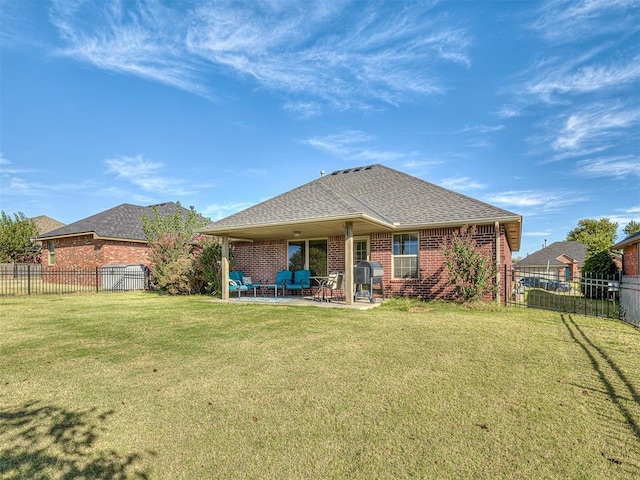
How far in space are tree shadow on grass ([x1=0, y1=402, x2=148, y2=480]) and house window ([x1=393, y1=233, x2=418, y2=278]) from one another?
10.6m

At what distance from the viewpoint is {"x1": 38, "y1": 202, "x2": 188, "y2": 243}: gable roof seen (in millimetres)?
20469

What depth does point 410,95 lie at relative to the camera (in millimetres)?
15195

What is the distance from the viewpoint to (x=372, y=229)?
40.7 ft

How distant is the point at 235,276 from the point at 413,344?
9852 millimetres

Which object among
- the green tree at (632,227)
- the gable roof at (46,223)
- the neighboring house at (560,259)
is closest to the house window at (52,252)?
the gable roof at (46,223)

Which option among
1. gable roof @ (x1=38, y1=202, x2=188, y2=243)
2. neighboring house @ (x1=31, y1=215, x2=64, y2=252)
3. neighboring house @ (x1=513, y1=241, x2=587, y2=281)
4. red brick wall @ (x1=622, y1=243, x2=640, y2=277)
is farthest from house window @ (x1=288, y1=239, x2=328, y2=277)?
neighboring house @ (x1=31, y1=215, x2=64, y2=252)

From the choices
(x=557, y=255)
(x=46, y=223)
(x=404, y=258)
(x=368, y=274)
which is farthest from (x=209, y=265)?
(x=46, y=223)

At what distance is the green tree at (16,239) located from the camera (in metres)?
33.6

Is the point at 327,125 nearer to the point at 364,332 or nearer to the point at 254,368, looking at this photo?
the point at 364,332

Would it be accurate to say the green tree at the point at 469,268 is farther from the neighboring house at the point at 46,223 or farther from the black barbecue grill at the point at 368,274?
the neighboring house at the point at 46,223

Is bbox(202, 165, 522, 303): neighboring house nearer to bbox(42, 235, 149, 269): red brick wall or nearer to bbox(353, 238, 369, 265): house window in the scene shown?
bbox(353, 238, 369, 265): house window

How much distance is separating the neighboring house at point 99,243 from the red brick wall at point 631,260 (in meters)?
24.8

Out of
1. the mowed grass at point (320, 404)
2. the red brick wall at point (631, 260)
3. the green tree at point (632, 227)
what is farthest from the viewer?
the green tree at point (632, 227)

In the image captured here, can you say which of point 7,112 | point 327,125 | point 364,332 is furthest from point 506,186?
point 7,112
